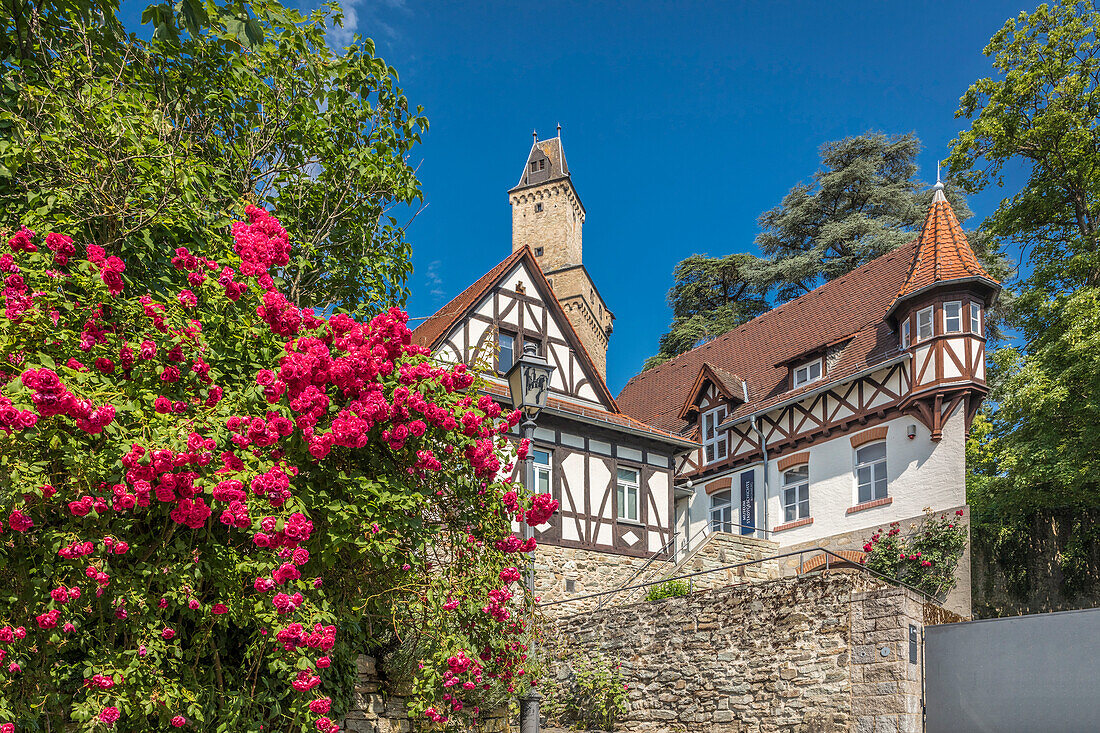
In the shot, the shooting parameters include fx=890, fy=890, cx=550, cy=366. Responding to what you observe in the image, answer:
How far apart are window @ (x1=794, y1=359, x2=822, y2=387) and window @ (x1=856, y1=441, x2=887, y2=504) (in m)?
2.16

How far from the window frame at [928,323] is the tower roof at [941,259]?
418 mm

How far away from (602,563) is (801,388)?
263 inches

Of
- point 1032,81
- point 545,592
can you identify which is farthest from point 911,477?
point 1032,81

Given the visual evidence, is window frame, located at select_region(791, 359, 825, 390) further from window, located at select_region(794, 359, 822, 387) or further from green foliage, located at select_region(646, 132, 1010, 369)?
green foliage, located at select_region(646, 132, 1010, 369)

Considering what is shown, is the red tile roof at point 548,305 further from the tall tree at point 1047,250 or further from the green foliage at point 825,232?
the green foliage at point 825,232

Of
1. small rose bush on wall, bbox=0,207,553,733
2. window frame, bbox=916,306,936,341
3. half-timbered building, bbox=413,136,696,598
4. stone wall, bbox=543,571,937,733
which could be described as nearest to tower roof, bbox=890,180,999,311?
window frame, bbox=916,306,936,341

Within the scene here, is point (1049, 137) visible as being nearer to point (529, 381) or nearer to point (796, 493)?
point (796, 493)

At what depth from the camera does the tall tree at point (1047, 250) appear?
15844mm

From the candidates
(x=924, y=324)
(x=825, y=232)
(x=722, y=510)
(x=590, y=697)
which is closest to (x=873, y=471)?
(x=924, y=324)

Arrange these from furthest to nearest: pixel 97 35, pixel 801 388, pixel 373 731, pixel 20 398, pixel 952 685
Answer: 1. pixel 801 388
2. pixel 952 685
3. pixel 373 731
4. pixel 97 35
5. pixel 20 398

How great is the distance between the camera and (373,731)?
6980mm

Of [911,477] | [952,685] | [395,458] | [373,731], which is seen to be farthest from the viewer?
[911,477]

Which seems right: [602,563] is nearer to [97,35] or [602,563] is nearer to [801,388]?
[801,388]

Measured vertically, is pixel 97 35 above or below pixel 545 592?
above
